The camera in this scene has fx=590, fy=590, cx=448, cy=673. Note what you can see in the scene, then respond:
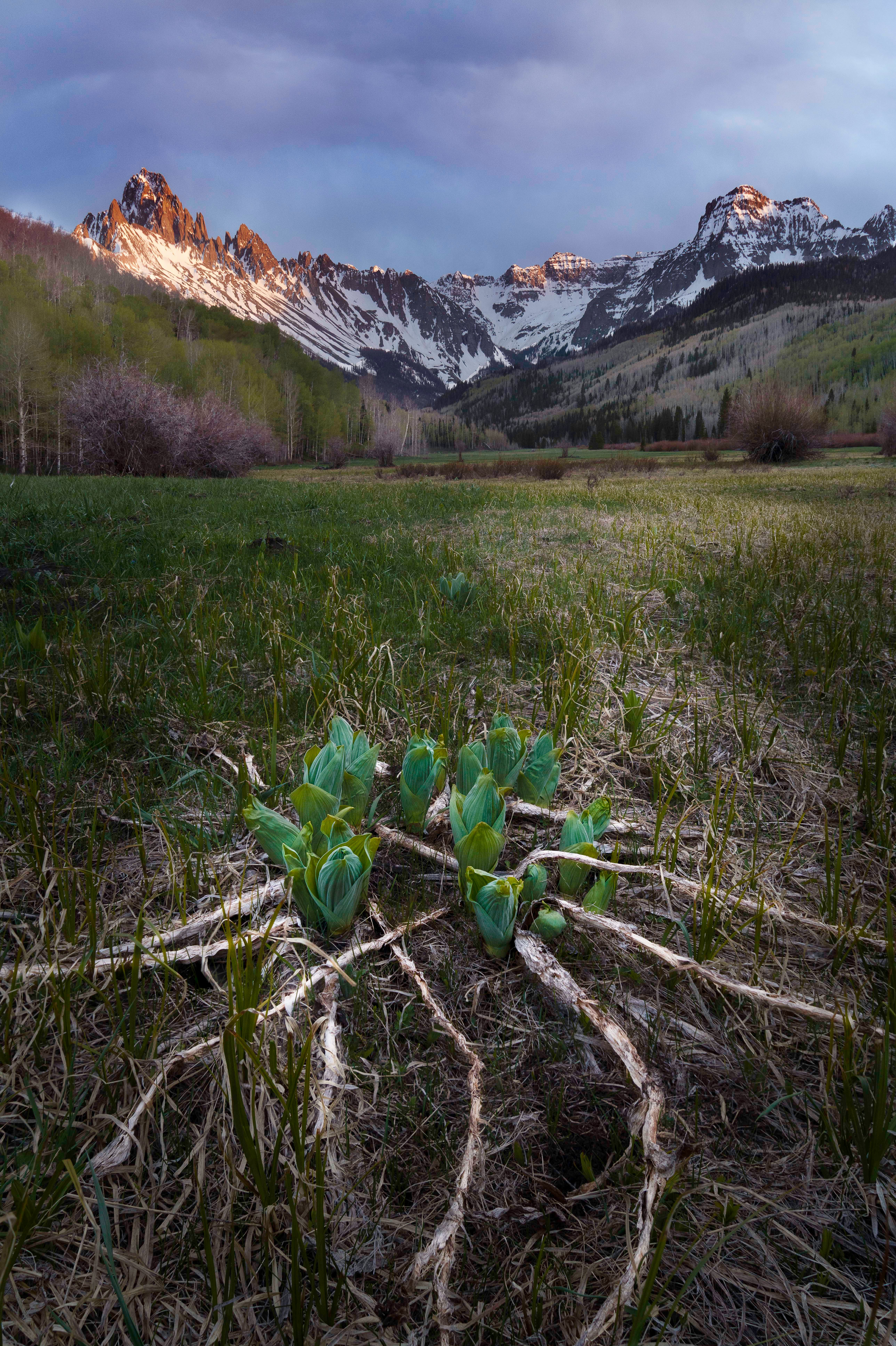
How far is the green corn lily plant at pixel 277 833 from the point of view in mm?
1441

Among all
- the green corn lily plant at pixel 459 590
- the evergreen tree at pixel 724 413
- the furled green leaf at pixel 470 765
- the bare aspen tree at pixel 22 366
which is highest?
the evergreen tree at pixel 724 413

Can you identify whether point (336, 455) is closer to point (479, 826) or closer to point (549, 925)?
point (479, 826)

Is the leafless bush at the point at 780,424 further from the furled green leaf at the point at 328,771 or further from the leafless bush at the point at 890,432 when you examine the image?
the furled green leaf at the point at 328,771

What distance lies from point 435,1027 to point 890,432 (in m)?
35.2

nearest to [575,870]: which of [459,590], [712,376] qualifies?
[459,590]

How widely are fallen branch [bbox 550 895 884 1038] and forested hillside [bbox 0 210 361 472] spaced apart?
30.3 meters

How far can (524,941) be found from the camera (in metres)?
1.37

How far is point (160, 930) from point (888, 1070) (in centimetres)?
140

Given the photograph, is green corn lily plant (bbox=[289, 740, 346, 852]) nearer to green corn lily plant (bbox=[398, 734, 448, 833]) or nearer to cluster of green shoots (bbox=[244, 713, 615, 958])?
cluster of green shoots (bbox=[244, 713, 615, 958])

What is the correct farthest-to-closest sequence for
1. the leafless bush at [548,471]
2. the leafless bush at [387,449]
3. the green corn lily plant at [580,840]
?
the leafless bush at [387,449] → the leafless bush at [548,471] → the green corn lily plant at [580,840]

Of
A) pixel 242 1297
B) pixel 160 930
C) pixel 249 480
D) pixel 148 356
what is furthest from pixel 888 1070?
pixel 148 356

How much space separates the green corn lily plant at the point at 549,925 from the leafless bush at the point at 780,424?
3360 cm

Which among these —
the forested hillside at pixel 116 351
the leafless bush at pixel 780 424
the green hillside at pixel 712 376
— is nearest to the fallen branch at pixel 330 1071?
the forested hillside at pixel 116 351

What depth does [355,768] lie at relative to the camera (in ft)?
5.68
